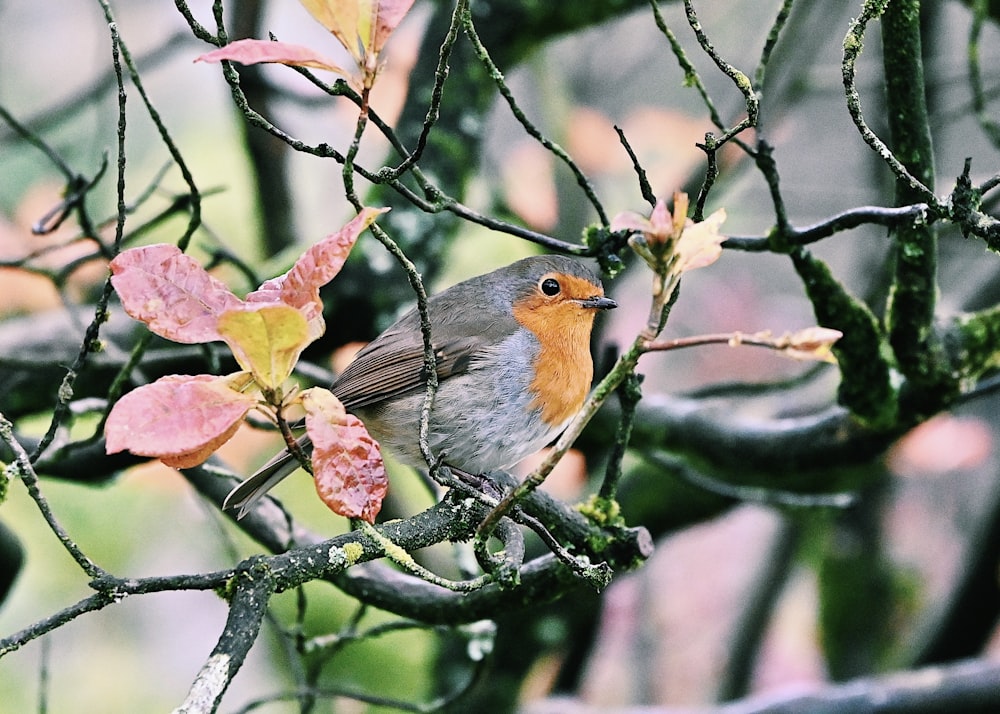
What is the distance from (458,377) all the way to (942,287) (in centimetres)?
379

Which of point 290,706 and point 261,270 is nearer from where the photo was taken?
point 261,270

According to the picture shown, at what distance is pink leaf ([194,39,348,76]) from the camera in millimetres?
1174

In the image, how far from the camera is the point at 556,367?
2766 millimetres

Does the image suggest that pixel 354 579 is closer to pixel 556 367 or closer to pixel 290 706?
pixel 556 367

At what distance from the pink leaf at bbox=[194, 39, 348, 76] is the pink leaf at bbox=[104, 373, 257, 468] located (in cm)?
37

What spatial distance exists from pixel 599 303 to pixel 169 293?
1684 mm

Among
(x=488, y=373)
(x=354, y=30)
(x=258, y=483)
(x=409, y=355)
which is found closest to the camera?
(x=354, y=30)

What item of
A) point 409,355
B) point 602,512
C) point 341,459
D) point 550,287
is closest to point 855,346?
point 602,512

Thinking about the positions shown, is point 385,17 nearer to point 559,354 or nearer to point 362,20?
point 362,20

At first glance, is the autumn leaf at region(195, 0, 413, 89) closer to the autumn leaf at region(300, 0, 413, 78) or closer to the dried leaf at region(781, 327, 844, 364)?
the autumn leaf at region(300, 0, 413, 78)

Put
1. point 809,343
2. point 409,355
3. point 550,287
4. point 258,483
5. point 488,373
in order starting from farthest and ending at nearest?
point 550,287 → point 409,355 → point 488,373 → point 258,483 → point 809,343

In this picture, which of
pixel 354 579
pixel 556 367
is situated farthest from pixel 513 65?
pixel 354 579

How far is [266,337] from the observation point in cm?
123

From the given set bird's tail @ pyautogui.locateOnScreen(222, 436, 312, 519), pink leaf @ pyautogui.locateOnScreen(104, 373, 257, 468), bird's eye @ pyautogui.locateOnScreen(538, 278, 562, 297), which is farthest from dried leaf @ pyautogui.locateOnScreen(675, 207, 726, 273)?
bird's eye @ pyautogui.locateOnScreen(538, 278, 562, 297)
